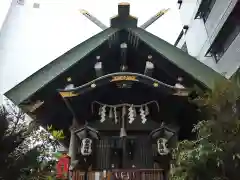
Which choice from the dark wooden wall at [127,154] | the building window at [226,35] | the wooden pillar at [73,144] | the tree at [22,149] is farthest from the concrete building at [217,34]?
the tree at [22,149]

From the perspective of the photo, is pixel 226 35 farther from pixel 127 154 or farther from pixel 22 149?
pixel 22 149

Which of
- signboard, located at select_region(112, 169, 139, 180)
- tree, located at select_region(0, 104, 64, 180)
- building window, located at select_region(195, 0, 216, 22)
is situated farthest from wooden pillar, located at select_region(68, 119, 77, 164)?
building window, located at select_region(195, 0, 216, 22)

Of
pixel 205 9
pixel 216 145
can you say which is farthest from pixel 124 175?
pixel 205 9

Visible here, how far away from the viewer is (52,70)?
31.2ft

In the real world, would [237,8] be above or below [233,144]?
above

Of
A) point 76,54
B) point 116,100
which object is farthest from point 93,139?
point 76,54

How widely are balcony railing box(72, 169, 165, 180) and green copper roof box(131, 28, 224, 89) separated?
267cm

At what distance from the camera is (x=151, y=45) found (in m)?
9.57

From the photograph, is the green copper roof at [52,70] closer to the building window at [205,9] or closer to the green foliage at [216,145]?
the green foliage at [216,145]

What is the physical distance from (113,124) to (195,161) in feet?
12.5

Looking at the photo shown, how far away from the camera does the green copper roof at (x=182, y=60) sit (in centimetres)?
898

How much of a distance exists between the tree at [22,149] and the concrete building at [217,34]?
6.03 meters

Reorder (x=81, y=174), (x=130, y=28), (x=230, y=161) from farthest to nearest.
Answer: (x=130, y=28), (x=81, y=174), (x=230, y=161)

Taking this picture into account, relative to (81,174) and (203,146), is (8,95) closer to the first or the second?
(81,174)
